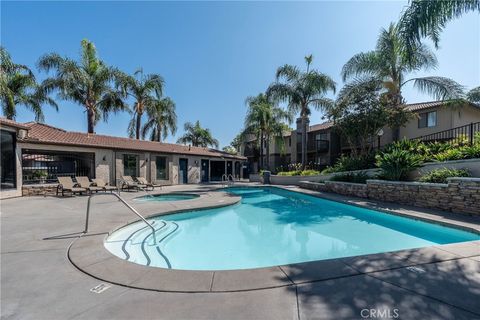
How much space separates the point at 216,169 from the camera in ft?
95.0

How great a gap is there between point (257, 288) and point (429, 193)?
908 cm

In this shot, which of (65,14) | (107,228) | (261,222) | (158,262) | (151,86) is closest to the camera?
(158,262)

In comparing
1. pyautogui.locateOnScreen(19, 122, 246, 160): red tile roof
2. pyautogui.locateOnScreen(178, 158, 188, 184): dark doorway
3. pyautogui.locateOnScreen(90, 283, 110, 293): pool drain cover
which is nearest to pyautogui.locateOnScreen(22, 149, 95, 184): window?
pyautogui.locateOnScreen(19, 122, 246, 160): red tile roof

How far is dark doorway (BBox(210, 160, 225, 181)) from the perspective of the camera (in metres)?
28.2

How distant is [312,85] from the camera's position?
779 inches

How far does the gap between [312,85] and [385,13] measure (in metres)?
8.02

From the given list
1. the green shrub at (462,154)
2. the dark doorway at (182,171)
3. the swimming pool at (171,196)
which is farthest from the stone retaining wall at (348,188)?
the dark doorway at (182,171)

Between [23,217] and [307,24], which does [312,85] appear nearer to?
[307,24]

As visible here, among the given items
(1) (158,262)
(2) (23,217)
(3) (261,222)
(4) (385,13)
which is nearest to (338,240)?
(3) (261,222)

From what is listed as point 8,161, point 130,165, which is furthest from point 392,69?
point 8,161

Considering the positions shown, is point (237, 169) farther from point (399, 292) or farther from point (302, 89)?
point (399, 292)

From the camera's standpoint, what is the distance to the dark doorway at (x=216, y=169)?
92.6 feet

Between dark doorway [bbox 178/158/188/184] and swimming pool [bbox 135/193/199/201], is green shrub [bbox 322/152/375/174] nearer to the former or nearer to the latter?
swimming pool [bbox 135/193/199/201]

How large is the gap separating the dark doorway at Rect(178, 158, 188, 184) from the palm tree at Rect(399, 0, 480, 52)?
18708 mm
